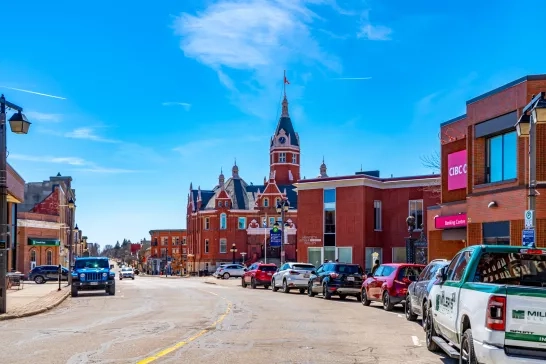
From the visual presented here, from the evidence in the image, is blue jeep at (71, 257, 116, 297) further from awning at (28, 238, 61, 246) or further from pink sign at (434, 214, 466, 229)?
awning at (28, 238, 61, 246)

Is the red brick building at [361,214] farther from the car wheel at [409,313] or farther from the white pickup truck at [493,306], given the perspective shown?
the white pickup truck at [493,306]

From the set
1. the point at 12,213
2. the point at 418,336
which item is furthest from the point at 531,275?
the point at 12,213

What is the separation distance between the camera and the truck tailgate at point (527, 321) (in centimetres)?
796

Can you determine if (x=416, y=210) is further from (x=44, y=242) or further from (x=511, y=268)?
(x=511, y=268)

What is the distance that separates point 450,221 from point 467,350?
23.7m

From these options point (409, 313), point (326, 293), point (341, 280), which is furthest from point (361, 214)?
point (409, 313)

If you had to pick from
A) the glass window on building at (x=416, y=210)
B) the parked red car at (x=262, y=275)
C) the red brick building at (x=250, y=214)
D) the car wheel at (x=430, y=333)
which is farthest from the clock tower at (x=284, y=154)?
the car wheel at (x=430, y=333)

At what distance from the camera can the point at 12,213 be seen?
156 feet

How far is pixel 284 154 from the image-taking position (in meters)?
108

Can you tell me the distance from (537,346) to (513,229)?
61.8 feet

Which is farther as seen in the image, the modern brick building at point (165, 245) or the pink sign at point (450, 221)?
the modern brick building at point (165, 245)

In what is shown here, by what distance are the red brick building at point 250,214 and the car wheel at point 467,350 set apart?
3504 inches

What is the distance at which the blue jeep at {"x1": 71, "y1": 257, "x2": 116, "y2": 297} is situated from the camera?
3259 centimetres

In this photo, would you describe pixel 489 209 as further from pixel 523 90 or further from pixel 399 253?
pixel 399 253
